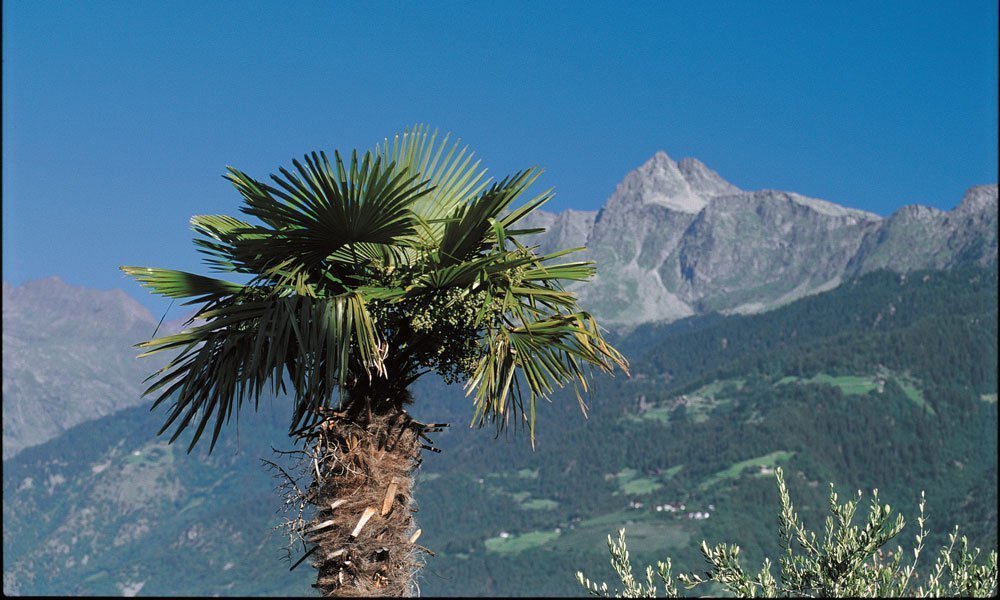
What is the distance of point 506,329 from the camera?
6.28 meters

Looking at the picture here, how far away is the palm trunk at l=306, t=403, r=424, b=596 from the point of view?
5.73m

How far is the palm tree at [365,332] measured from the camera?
5719 millimetres

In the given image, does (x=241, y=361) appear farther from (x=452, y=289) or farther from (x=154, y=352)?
(x=452, y=289)

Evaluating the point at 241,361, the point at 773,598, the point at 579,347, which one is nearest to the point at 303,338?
the point at 241,361

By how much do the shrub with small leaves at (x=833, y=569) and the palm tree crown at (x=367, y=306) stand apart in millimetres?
2681

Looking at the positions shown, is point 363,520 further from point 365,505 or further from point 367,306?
point 367,306

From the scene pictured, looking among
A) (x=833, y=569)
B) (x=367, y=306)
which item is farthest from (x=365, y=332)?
(x=833, y=569)

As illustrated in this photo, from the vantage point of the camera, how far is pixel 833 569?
26.9 feet

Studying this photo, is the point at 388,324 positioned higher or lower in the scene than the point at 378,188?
lower

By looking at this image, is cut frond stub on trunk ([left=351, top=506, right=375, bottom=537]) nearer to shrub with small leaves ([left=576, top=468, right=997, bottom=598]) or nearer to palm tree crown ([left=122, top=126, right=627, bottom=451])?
palm tree crown ([left=122, top=126, right=627, bottom=451])

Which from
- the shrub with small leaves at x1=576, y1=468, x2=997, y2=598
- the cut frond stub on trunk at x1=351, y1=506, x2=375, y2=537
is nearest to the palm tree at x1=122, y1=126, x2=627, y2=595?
the cut frond stub on trunk at x1=351, y1=506, x2=375, y2=537

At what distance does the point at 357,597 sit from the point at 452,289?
1.85 metres

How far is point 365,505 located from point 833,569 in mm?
4295

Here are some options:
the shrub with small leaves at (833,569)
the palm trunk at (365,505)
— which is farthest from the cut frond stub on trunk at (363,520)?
the shrub with small leaves at (833,569)
